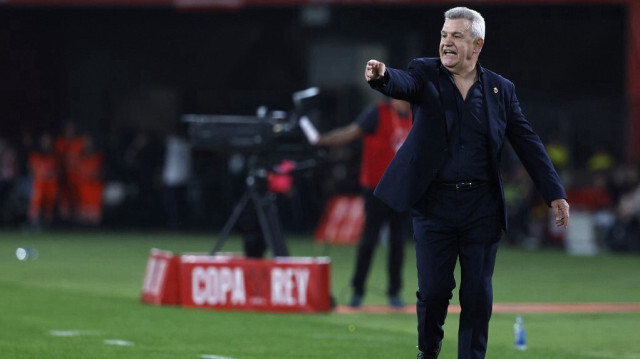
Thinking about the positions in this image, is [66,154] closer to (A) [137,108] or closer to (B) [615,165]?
(A) [137,108]

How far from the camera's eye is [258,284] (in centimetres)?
1549

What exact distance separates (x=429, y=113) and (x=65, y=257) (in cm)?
1514

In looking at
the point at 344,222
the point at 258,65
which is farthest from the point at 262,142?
the point at 258,65

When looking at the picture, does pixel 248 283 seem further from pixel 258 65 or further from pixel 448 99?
pixel 258 65

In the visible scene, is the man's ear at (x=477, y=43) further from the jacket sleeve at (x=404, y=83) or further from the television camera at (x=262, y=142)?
the television camera at (x=262, y=142)

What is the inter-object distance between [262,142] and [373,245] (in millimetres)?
1530

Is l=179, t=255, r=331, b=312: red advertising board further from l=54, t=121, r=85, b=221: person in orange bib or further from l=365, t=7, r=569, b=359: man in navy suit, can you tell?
l=54, t=121, r=85, b=221: person in orange bib

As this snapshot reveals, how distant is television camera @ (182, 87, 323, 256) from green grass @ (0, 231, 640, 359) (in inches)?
51.8

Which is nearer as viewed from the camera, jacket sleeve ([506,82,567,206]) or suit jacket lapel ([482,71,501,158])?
suit jacket lapel ([482,71,501,158])

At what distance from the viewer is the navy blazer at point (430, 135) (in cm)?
909

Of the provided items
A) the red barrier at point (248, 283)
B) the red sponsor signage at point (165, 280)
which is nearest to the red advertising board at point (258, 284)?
the red barrier at point (248, 283)

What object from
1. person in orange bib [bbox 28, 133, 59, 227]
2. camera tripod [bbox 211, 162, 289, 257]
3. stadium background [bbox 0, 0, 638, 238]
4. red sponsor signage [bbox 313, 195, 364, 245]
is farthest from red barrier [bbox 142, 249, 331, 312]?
person in orange bib [bbox 28, 133, 59, 227]

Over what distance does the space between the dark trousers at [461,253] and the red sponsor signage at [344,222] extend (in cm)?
1788

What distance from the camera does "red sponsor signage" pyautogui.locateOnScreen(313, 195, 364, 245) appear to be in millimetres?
27734
